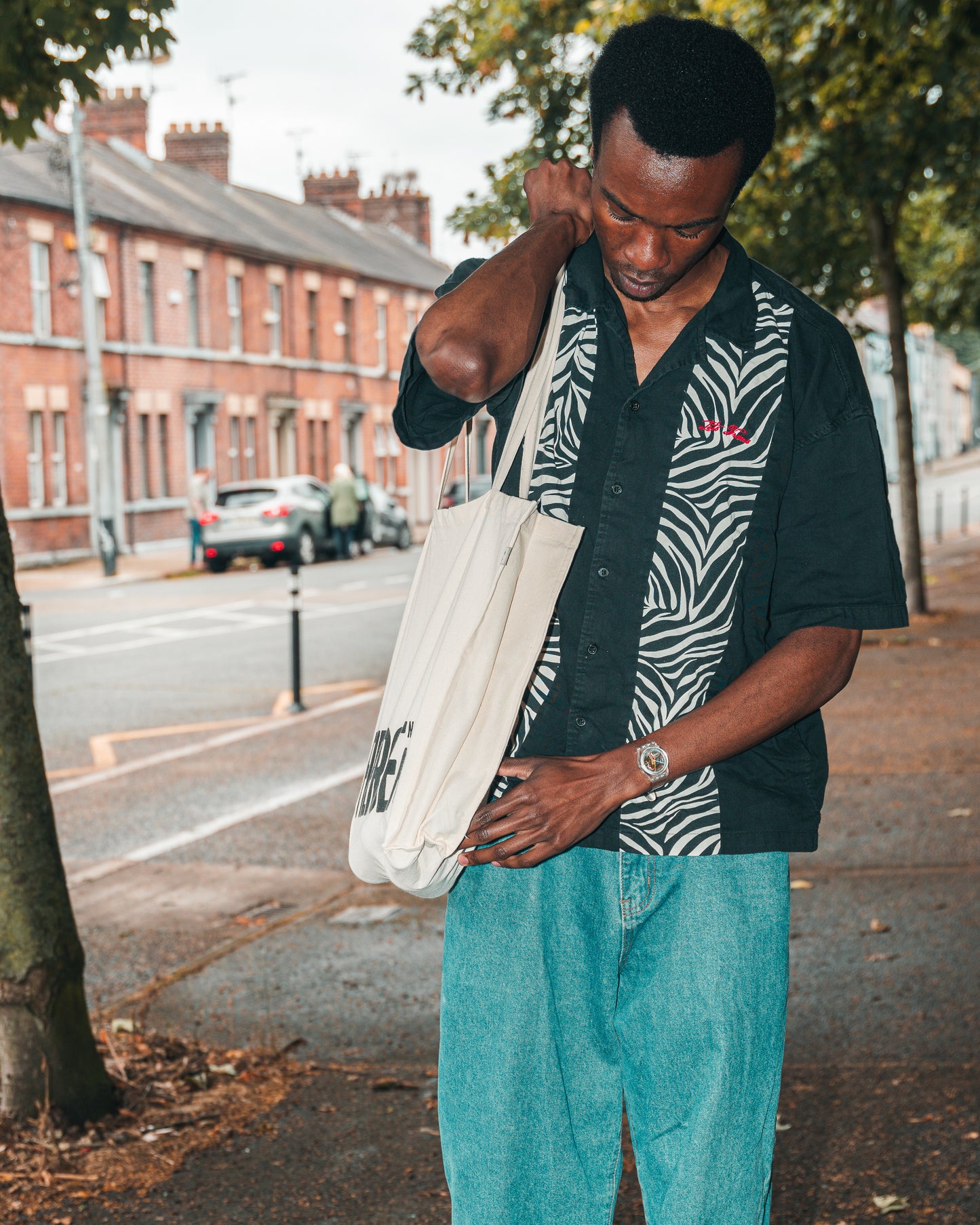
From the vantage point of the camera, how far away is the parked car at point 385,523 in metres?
31.5

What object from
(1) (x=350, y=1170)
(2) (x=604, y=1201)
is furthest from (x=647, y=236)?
(1) (x=350, y=1170)

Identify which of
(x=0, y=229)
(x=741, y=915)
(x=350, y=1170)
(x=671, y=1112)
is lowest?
(x=350, y=1170)

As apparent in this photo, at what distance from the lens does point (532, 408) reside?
6.53 ft

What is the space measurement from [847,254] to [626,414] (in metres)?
15.4

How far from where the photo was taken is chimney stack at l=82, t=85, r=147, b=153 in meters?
38.2

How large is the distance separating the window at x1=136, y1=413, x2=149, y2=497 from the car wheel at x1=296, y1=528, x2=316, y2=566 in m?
6.45

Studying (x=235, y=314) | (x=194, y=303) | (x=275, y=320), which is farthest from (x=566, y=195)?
(x=275, y=320)

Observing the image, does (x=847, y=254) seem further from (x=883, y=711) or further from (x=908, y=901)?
(x=908, y=901)

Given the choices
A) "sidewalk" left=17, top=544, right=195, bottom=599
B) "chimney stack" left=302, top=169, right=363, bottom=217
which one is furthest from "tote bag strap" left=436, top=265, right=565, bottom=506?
"chimney stack" left=302, top=169, right=363, bottom=217

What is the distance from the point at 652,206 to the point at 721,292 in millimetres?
180

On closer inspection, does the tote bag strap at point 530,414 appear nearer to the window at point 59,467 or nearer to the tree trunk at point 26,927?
the tree trunk at point 26,927

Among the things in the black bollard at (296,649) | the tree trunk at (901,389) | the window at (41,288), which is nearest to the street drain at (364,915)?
the black bollard at (296,649)

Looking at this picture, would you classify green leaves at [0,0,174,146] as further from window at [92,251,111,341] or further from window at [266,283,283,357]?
window at [266,283,283,357]

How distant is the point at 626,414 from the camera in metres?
1.97
